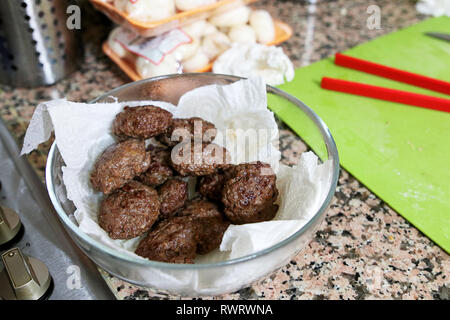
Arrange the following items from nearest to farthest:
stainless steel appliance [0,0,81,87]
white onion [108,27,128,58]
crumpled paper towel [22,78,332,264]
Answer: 1. crumpled paper towel [22,78,332,264]
2. stainless steel appliance [0,0,81,87]
3. white onion [108,27,128,58]

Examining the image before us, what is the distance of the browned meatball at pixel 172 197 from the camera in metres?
0.83

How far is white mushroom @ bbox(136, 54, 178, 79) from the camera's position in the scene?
1.28m

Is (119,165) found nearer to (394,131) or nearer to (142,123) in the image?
(142,123)

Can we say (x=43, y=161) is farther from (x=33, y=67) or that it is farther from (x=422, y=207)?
(x=422, y=207)

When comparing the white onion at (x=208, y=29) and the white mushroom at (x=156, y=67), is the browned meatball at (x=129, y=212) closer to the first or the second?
the white mushroom at (x=156, y=67)

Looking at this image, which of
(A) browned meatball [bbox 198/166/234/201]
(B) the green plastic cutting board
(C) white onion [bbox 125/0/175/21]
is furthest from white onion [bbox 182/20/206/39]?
(A) browned meatball [bbox 198/166/234/201]

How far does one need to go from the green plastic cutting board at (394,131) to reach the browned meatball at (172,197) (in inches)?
11.4

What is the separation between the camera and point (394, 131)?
1154 mm

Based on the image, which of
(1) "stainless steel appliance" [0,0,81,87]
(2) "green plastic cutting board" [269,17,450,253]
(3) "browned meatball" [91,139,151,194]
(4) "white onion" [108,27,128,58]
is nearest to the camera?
(3) "browned meatball" [91,139,151,194]

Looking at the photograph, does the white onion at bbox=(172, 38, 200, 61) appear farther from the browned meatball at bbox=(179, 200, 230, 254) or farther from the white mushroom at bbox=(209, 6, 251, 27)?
the browned meatball at bbox=(179, 200, 230, 254)

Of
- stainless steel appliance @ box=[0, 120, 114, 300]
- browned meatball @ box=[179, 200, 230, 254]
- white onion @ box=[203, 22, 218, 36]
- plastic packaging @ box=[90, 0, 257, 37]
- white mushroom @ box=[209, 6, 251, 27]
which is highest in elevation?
plastic packaging @ box=[90, 0, 257, 37]

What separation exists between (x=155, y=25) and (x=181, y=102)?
0.35m

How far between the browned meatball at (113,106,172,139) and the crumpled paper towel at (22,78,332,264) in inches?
1.8
